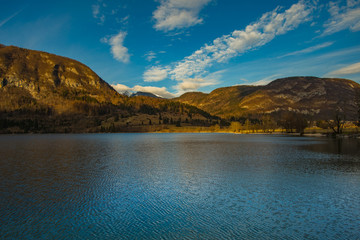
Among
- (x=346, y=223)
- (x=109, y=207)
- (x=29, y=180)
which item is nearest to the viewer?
(x=346, y=223)

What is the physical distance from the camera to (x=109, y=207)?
727 inches

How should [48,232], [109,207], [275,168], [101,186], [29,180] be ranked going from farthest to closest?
[275,168] < [29,180] < [101,186] < [109,207] < [48,232]

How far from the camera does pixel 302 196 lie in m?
21.1

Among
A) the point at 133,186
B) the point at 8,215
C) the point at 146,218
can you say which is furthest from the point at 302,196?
the point at 8,215

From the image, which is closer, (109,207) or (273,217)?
(273,217)

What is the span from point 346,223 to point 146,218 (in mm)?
13999

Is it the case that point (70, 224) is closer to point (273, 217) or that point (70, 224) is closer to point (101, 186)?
point (101, 186)

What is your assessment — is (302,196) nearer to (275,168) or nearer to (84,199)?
(275,168)

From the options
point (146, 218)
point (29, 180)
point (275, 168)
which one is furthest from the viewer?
point (275, 168)

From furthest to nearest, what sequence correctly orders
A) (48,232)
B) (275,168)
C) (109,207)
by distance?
Result: (275,168) < (109,207) < (48,232)

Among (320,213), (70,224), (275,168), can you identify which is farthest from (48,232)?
(275,168)

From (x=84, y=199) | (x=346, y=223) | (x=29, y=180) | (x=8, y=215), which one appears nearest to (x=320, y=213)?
(x=346, y=223)

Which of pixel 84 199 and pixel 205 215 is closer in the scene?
pixel 205 215

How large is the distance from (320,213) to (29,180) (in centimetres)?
3179
